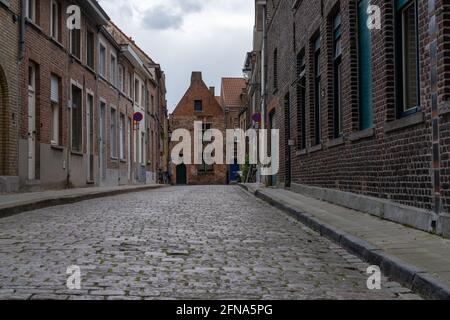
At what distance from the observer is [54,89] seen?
18.3 metres

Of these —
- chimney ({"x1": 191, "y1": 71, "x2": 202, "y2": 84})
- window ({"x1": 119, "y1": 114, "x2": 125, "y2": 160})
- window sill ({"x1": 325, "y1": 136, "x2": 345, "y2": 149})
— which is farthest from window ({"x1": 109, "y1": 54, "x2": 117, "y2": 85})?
chimney ({"x1": 191, "y1": 71, "x2": 202, "y2": 84})

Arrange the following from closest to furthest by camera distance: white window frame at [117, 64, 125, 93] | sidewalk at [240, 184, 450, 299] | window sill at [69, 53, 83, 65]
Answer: sidewalk at [240, 184, 450, 299] → window sill at [69, 53, 83, 65] → white window frame at [117, 64, 125, 93]

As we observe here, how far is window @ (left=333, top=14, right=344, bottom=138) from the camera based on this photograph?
12164mm

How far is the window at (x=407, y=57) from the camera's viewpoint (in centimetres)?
783

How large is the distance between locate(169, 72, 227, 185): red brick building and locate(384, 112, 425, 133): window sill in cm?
5197

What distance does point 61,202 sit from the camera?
13359 millimetres

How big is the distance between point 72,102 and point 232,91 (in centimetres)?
4481

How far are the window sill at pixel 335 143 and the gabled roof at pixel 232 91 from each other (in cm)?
4981

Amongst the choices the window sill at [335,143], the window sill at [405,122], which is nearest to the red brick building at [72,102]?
the window sill at [335,143]

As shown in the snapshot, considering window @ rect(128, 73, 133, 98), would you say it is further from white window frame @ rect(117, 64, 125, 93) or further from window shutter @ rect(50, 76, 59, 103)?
window shutter @ rect(50, 76, 59, 103)

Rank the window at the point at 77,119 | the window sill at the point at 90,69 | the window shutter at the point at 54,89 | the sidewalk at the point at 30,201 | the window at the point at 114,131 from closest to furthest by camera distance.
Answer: the sidewalk at the point at 30,201
the window shutter at the point at 54,89
the window at the point at 77,119
the window sill at the point at 90,69
the window at the point at 114,131

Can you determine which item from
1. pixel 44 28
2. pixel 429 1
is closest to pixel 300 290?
→ pixel 429 1

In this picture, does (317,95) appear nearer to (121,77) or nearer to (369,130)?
(369,130)

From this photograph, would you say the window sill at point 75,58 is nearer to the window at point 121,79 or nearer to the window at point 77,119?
the window at point 77,119
